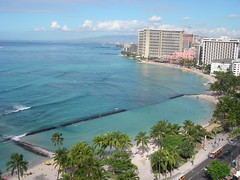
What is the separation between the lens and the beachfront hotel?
172m

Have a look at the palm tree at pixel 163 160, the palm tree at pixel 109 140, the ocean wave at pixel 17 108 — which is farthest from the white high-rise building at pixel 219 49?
the palm tree at pixel 163 160

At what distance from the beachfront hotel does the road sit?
446 ft

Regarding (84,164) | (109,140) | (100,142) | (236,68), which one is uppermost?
(236,68)

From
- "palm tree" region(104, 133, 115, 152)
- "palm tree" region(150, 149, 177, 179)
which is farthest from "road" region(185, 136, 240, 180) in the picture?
"palm tree" region(104, 133, 115, 152)

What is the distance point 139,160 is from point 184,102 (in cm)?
3627

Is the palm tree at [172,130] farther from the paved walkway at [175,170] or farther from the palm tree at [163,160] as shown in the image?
the palm tree at [163,160]

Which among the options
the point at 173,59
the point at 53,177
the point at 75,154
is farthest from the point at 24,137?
→ the point at 173,59

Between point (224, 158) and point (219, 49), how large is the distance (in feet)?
331

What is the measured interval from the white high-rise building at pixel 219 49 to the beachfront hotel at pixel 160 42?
134ft

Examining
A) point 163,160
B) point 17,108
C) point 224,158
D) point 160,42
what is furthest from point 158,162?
point 160,42

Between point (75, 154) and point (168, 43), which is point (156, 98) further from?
point (168, 43)

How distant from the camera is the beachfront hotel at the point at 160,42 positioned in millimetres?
171750

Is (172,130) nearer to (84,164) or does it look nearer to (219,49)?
(84,164)

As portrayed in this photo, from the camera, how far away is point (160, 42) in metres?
176
